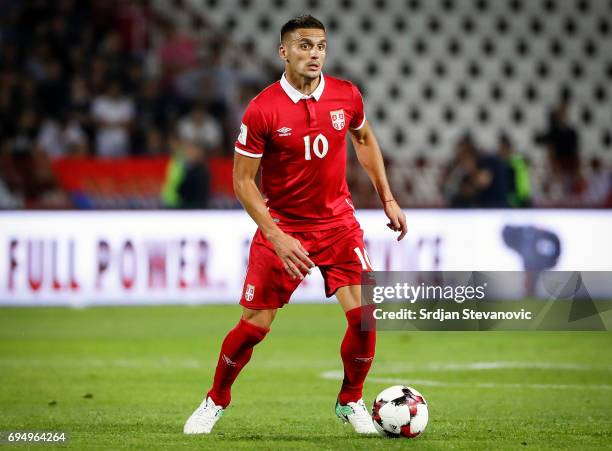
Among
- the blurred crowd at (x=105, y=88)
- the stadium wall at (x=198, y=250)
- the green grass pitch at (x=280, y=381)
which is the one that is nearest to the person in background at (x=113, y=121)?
the blurred crowd at (x=105, y=88)

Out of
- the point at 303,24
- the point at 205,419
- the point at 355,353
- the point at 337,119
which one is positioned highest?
the point at 303,24

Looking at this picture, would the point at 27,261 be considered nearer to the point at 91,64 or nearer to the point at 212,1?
the point at 91,64

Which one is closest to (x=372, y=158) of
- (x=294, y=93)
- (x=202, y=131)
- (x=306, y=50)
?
(x=294, y=93)

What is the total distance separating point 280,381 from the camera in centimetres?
870

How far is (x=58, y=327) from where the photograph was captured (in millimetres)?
11734

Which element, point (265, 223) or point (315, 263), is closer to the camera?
point (265, 223)

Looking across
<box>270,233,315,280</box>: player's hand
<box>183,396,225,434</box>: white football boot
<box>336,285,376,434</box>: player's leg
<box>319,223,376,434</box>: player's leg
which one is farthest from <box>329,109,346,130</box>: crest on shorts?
<box>183,396,225,434</box>: white football boot

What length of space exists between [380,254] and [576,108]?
7270 mm

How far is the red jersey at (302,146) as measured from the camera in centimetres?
614

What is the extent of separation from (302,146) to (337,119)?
0.24m

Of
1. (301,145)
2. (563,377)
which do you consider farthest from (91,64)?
(301,145)

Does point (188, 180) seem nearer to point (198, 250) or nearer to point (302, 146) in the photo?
point (198, 250)

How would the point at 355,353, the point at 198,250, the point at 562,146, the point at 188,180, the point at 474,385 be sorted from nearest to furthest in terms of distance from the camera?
the point at 355,353 < the point at 474,385 < the point at 198,250 < the point at 188,180 < the point at 562,146

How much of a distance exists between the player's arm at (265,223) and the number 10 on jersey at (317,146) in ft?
0.88
